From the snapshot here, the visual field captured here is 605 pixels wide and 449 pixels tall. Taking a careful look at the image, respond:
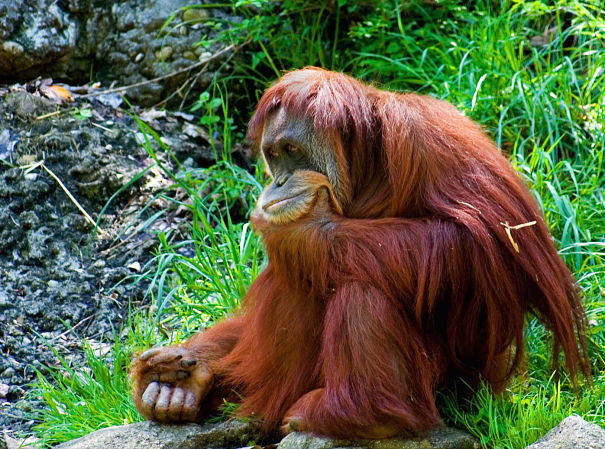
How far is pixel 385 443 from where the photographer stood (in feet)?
9.77

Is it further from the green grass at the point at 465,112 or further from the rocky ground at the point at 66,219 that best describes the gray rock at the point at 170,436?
the rocky ground at the point at 66,219

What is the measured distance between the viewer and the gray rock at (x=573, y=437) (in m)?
2.68

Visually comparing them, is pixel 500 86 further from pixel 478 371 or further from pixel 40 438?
pixel 40 438

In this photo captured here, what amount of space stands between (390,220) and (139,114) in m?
3.01

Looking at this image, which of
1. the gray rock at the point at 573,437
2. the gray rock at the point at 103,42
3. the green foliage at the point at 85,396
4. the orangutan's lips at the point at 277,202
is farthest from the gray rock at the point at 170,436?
the gray rock at the point at 103,42

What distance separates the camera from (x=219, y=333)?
377cm

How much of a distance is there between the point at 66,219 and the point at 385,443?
8.84 feet

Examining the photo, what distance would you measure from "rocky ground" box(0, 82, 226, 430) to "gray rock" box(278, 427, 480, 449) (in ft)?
5.20

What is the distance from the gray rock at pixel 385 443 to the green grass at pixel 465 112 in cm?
11

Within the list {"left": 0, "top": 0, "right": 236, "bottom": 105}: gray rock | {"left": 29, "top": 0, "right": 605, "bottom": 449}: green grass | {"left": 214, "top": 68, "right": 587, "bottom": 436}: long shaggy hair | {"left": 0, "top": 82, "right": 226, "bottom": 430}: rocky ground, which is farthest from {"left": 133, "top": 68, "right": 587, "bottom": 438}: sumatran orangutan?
{"left": 0, "top": 0, "right": 236, "bottom": 105}: gray rock

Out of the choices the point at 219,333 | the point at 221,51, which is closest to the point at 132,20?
the point at 221,51

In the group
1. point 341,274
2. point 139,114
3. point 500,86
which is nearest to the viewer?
point 341,274

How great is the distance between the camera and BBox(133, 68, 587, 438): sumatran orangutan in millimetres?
3012

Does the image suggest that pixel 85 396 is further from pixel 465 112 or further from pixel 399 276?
pixel 465 112
